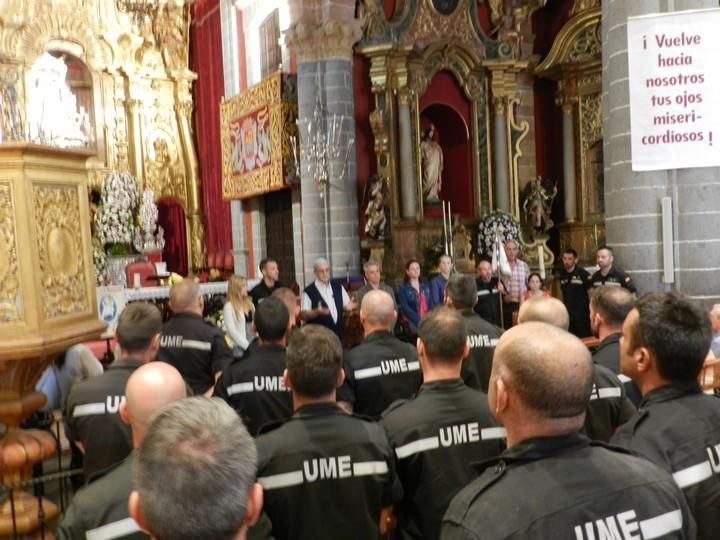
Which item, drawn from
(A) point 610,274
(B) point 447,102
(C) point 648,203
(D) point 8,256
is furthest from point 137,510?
(B) point 447,102

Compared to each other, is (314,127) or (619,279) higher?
(314,127)

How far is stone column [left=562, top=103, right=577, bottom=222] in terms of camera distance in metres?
12.8

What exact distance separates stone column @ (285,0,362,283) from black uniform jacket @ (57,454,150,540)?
8910 mm

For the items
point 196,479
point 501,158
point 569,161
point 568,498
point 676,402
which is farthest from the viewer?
point 569,161

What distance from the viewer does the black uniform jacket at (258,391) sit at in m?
3.71

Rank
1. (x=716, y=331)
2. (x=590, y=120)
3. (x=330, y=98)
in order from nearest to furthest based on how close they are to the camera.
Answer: (x=716, y=331) < (x=330, y=98) < (x=590, y=120)

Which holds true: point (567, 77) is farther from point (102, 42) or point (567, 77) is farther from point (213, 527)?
point (213, 527)

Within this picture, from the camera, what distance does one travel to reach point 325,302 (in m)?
7.62

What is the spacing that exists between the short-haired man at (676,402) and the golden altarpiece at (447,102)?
8766 millimetres

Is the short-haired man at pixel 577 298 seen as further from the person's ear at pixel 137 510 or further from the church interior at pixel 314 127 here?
the person's ear at pixel 137 510

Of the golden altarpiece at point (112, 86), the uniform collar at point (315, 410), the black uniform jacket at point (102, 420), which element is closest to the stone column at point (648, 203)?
the uniform collar at point (315, 410)

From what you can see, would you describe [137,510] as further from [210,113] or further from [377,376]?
[210,113]

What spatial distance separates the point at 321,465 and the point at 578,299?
6.05 m

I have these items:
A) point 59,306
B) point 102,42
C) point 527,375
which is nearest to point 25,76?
point 102,42
